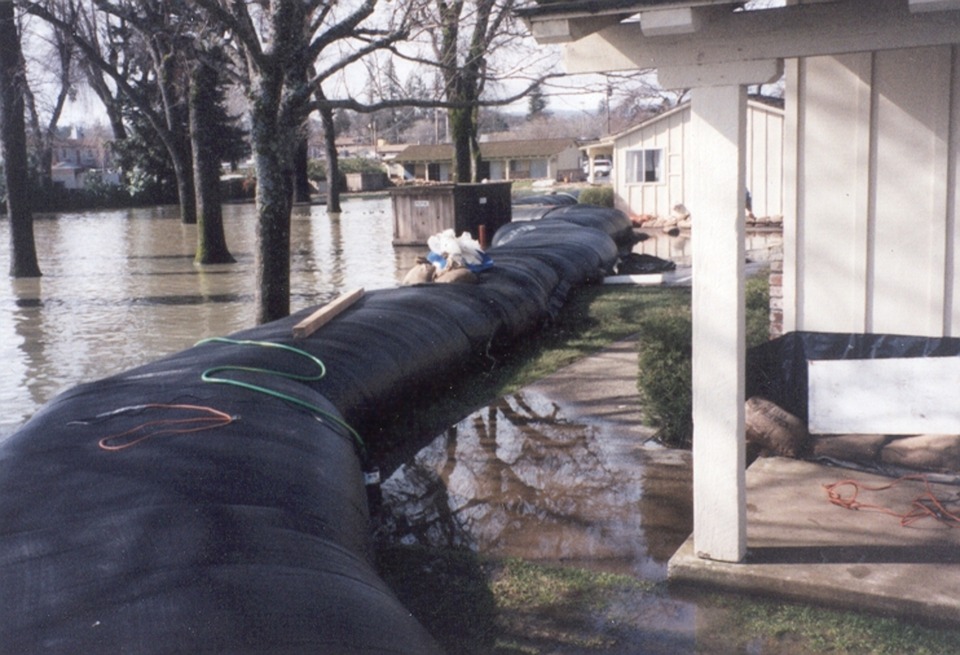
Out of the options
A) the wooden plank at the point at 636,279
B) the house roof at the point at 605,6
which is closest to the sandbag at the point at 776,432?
the house roof at the point at 605,6

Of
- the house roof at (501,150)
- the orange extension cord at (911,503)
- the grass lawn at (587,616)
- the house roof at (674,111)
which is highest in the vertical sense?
the house roof at (501,150)

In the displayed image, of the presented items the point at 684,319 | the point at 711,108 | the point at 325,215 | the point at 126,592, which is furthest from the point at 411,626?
the point at 325,215

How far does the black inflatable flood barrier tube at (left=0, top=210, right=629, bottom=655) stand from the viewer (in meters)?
2.80

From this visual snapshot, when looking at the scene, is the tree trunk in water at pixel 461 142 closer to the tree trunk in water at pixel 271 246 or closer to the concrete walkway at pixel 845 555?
the tree trunk in water at pixel 271 246

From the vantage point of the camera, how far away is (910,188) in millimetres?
5992

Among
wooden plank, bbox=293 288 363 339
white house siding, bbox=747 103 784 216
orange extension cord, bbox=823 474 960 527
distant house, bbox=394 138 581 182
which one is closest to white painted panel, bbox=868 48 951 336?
orange extension cord, bbox=823 474 960 527

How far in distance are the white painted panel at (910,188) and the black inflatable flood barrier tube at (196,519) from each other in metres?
3.36

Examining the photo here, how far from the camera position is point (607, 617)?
14.6 feet

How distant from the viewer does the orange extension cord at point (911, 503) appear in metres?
5.16

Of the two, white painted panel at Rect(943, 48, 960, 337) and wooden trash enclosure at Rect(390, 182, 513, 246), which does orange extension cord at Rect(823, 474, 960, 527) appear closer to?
white painted panel at Rect(943, 48, 960, 337)

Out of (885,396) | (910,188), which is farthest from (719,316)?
(910,188)

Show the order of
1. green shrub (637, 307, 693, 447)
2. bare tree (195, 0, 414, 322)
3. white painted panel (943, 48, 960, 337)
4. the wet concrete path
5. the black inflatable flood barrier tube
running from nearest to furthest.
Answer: the black inflatable flood barrier tube < the wet concrete path < white painted panel (943, 48, 960, 337) < green shrub (637, 307, 693, 447) < bare tree (195, 0, 414, 322)

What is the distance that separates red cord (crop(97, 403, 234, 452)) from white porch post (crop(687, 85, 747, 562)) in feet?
7.02

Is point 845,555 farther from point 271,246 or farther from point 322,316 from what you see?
point 271,246
